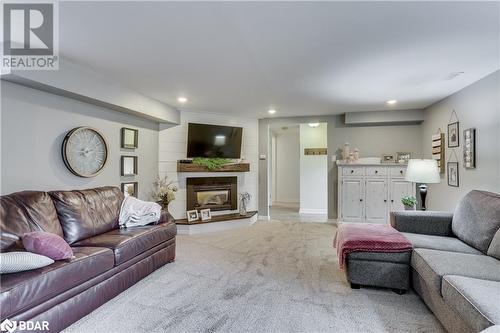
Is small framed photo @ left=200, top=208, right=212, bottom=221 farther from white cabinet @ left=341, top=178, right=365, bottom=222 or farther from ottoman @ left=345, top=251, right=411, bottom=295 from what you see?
ottoman @ left=345, top=251, right=411, bottom=295

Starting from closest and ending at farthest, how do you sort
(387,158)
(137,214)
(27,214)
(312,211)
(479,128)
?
(27,214)
(137,214)
(479,128)
(387,158)
(312,211)

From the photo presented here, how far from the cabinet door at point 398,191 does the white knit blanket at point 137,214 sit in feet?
14.3

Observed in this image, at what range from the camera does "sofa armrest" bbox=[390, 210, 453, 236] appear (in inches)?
118

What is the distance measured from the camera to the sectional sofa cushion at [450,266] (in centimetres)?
190

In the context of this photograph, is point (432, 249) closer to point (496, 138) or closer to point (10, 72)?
point (496, 138)

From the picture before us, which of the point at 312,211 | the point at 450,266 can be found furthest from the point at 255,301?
the point at 312,211

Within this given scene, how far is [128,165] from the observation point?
4.33m

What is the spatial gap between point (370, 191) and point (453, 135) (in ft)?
5.78

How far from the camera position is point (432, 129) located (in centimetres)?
488

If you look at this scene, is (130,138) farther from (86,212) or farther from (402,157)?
(402,157)

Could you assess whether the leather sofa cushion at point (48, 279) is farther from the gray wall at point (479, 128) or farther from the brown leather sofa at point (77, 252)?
the gray wall at point (479, 128)

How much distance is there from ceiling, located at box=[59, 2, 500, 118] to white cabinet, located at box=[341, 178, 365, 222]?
76.2 inches

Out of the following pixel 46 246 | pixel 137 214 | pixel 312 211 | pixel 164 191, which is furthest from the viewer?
pixel 312 211

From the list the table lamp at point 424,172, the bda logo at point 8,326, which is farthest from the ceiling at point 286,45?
the bda logo at point 8,326
